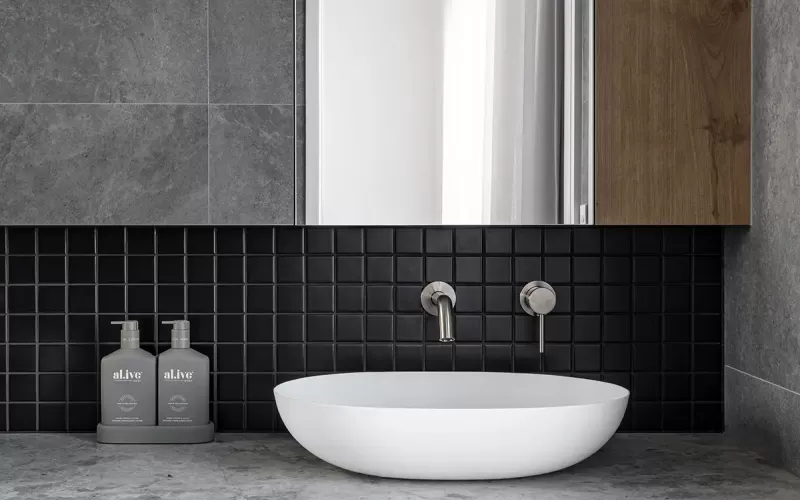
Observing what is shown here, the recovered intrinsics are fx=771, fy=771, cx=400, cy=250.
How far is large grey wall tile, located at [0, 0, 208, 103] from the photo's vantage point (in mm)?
1391

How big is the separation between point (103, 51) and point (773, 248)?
49.8 inches

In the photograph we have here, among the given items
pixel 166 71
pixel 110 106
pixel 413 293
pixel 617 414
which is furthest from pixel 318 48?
pixel 617 414

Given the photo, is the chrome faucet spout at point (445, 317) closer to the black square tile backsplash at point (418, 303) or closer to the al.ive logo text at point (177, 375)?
the black square tile backsplash at point (418, 303)

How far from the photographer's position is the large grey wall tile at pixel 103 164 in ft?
4.57

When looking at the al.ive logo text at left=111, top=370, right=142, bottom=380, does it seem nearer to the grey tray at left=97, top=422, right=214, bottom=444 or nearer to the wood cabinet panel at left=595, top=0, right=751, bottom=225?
the grey tray at left=97, top=422, right=214, bottom=444

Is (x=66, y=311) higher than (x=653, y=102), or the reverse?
(x=653, y=102)

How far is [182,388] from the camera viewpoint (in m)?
1.55

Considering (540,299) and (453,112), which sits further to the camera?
(540,299)

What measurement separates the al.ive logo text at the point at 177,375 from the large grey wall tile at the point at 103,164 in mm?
329

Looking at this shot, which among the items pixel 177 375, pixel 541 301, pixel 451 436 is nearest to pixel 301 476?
pixel 451 436

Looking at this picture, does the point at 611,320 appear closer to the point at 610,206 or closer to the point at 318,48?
the point at 610,206

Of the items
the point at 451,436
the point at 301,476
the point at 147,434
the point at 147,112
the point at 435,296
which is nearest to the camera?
the point at 451,436

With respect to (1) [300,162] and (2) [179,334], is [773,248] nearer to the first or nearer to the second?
(1) [300,162]

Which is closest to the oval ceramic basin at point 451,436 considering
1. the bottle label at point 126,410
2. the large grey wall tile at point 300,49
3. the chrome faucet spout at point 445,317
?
the chrome faucet spout at point 445,317
